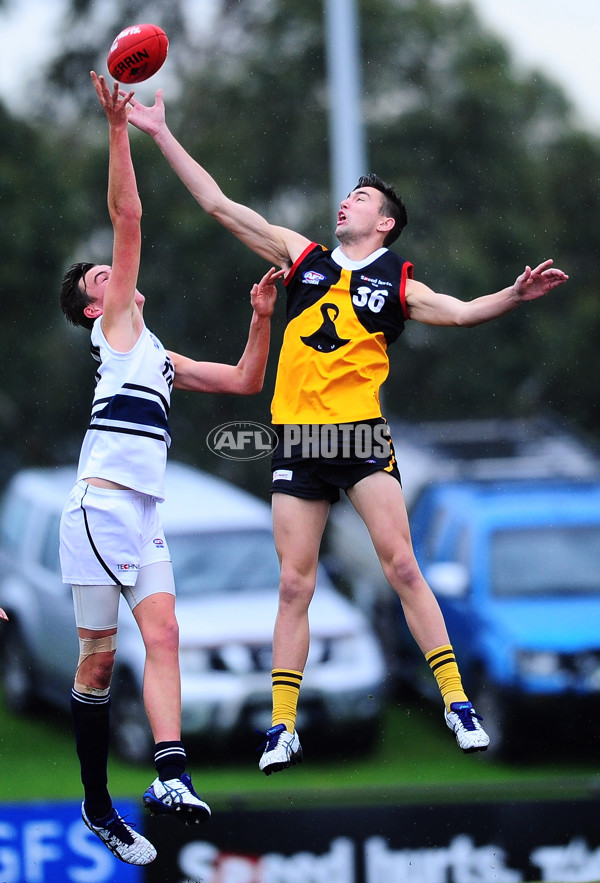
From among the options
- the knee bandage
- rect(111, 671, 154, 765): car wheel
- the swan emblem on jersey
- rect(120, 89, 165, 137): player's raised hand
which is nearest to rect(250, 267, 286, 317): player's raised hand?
the swan emblem on jersey

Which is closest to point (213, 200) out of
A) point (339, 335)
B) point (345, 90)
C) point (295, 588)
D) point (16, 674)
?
point (339, 335)

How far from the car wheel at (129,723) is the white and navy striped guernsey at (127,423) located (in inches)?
165

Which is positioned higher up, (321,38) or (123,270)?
(321,38)

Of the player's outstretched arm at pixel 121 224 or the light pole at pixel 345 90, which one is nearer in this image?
the player's outstretched arm at pixel 121 224

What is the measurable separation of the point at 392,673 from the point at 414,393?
2100 mm

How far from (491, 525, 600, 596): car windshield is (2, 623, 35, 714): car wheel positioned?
10.9 feet

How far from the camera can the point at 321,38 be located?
33.4 ft

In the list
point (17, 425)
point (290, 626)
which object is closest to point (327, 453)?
point (290, 626)

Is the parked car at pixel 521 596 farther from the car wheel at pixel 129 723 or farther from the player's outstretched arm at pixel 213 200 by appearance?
the player's outstretched arm at pixel 213 200

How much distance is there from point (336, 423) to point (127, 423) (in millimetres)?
793

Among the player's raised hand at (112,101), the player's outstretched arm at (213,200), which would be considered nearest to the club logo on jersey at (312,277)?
the player's outstretched arm at (213,200)

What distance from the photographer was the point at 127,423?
4.42 metres

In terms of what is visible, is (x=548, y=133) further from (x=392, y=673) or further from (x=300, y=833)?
(x=300, y=833)

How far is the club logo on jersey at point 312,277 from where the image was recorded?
15.9 ft
